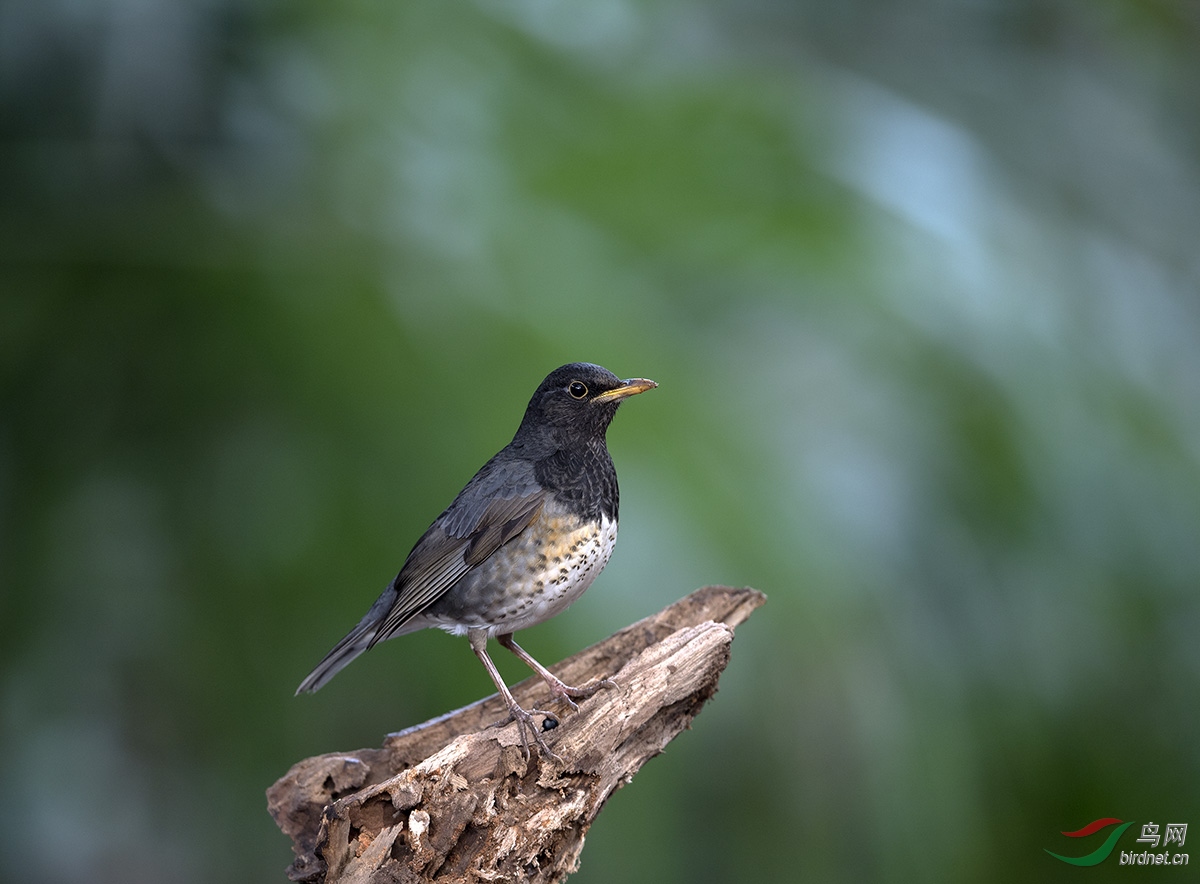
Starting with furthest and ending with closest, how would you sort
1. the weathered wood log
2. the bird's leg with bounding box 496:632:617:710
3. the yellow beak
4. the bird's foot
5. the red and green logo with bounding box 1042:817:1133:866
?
1. the red and green logo with bounding box 1042:817:1133:866
2. the bird's leg with bounding box 496:632:617:710
3. the yellow beak
4. the bird's foot
5. the weathered wood log

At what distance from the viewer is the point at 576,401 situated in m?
2.90

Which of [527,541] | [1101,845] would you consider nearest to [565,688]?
[527,541]

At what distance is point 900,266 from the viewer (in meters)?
5.16

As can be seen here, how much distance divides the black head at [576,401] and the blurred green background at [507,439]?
1036 millimetres

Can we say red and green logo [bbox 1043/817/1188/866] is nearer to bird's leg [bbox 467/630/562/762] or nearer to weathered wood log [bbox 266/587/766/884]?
weathered wood log [bbox 266/587/766/884]

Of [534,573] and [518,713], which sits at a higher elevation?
[534,573]

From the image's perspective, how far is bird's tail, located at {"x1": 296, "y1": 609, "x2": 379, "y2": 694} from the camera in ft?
9.41

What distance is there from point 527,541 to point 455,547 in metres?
0.19

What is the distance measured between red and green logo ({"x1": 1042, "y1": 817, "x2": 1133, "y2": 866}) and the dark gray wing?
2.41 metres

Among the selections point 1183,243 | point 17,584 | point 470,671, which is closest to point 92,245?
point 17,584

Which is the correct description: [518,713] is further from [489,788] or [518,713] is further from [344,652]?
[344,652]

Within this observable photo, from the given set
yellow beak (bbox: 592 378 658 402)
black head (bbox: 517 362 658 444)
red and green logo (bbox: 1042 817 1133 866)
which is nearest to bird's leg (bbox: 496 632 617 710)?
black head (bbox: 517 362 658 444)

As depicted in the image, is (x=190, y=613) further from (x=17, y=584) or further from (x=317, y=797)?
(x=317, y=797)

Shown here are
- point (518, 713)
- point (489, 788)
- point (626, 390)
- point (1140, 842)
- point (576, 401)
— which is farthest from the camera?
point (1140, 842)
